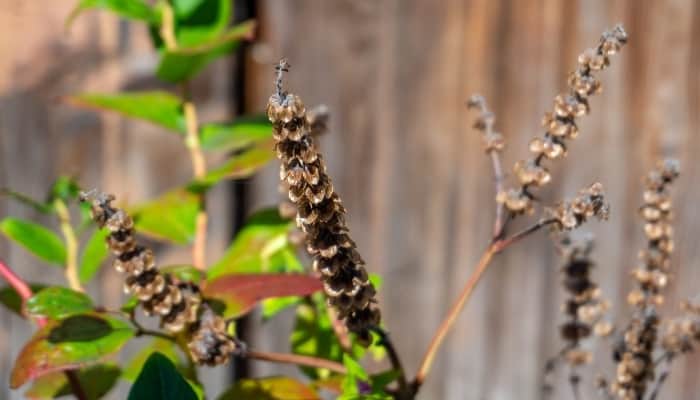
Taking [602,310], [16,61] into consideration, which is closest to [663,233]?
[602,310]

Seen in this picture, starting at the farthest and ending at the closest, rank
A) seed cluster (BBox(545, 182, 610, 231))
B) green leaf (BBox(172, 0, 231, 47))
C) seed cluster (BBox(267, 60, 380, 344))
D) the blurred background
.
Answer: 1. the blurred background
2. green leaf (BBox(172, 0, 231, 47))
3. seed cluster (BBox(545, 182, 610, 231))
4. seed cluster (BBox(267, 60, 380, 344))

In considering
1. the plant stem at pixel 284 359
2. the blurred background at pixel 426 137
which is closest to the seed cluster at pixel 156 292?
the plant stem at pixel 284 359

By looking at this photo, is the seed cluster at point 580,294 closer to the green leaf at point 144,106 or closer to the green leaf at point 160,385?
the green leaf at point 160,385

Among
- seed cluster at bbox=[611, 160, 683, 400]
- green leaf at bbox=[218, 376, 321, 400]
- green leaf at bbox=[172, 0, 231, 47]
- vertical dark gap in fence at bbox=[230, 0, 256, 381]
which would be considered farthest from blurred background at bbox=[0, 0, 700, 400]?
seed cluster at bbox=[611, 160, 683, 400]

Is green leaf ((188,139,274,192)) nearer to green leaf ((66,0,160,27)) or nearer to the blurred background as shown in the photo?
green leaf ((66,0,160,27))

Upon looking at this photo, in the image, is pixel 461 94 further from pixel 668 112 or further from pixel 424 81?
pixel 668 112

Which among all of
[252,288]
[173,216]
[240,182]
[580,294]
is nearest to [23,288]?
[252,288]

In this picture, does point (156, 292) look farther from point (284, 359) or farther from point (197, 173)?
point (197, 173)

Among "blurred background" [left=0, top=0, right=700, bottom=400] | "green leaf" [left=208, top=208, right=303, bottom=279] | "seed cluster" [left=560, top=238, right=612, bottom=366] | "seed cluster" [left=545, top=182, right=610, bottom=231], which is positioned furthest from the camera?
"blurred background" [left=0, top=0, right=700, bottom=400]
